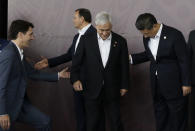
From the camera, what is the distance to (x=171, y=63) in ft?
12.5

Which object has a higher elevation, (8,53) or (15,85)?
(8,53)

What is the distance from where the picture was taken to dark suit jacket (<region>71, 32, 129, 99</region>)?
3.88 meters

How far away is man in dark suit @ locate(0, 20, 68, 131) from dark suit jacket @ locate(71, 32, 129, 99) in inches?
20.1

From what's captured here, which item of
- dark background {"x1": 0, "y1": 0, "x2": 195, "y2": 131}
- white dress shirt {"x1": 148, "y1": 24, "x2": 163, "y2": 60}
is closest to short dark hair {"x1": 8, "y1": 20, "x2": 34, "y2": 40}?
white dress shirt {"x1": 148, "y1": 24, "x2": 163, "y2": 60}

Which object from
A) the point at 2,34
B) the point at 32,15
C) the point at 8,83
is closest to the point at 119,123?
the point at 8,83

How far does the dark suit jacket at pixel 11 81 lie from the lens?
11.2 ft

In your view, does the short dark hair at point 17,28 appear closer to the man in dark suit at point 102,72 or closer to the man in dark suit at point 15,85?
the man in dark suit at point 15,85

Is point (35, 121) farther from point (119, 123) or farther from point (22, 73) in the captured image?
point (119, 123)

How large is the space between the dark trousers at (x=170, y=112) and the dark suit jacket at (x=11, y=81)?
129 cm

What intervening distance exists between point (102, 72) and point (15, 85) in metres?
0.83

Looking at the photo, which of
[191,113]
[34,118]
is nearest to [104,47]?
[34,118]

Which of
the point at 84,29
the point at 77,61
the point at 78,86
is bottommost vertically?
the point at 78,86

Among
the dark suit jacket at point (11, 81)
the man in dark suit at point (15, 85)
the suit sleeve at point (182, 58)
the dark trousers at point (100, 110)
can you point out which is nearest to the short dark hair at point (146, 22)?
the suit sleeve at point (182, 58)

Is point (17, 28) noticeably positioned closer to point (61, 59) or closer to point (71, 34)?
point (61, 59)
